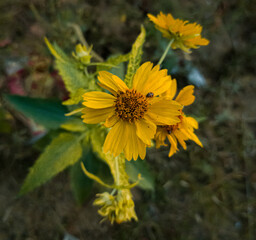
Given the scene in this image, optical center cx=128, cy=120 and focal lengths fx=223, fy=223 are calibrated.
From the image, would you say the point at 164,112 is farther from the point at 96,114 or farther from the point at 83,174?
the point at 83,174

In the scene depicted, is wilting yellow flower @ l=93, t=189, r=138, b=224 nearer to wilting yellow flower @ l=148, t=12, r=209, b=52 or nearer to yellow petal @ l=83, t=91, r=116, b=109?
yellow petal @ l=83, t=91, r=116, b=109

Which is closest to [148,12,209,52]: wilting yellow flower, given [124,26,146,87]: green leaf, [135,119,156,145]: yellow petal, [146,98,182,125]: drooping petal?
[124,26,146,87]: green leaf

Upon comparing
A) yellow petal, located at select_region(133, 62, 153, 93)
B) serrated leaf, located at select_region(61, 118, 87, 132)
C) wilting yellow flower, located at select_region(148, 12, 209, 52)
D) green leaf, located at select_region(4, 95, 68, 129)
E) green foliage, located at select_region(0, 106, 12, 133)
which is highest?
wilting yellow flower, located at select_region(148, 12, 209, 52)

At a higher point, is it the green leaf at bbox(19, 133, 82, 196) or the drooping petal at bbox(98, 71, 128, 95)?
the drooping petal at bbox(98, 71, 128, 95)

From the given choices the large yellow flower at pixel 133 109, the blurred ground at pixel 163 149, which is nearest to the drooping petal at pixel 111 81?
the large yellow flower at pixel 133 109

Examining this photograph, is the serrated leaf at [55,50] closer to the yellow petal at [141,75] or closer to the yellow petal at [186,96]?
the yellow petal at [141,75]

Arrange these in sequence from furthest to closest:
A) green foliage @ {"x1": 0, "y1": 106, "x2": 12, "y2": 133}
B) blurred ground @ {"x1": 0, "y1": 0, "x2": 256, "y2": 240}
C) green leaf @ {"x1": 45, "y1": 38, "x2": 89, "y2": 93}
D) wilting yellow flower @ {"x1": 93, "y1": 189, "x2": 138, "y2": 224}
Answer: blurred ground @ {"x1": 0, "y1": 0, "x2": 256, "y2": 240}
green foliage @ {"x1": 0, "y1": 106, "x2": 12, "y2": 133}
green leaf @ {"x1": 45, "y1": 38, "x2": 89, "y2": 93}
wilting yellow flower @ {"x1": 93, "y1": 189, "x2": 138, "y2": 224}
